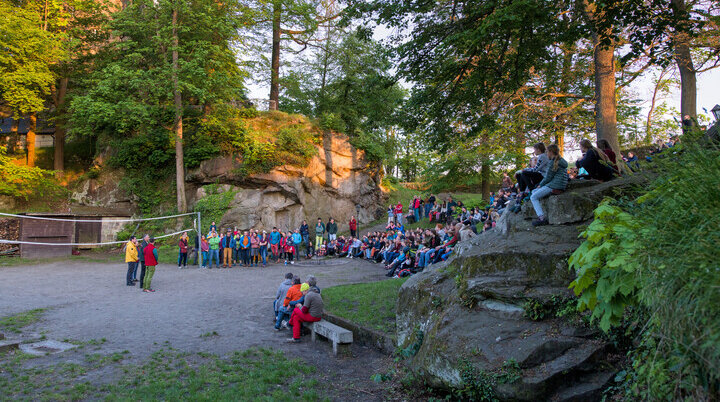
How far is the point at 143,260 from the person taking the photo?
47.9 feet

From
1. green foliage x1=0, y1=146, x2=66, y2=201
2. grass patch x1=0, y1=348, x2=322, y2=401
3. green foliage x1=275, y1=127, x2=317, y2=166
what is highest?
green foliage x1=275, y1=127, x2=317, y2=166

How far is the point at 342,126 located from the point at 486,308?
→ 2611 centimetres

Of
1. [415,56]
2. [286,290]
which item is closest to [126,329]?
[286,290]

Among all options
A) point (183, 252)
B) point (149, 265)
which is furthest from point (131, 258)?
point (183, 252)

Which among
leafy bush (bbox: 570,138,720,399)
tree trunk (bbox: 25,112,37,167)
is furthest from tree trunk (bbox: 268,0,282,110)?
leafy bush (bbox: 570,138,720,399)

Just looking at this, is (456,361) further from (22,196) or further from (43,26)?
(43,26)

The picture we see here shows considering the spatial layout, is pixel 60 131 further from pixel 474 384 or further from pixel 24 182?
pixel 474 384

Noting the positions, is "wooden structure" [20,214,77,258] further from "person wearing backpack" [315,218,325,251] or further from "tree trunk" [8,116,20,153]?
"person wearing backpack" [315,218,325,251]

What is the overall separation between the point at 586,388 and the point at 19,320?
1117 cm

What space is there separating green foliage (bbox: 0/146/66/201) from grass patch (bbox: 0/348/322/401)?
2230 cm

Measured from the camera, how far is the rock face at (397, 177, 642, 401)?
4.93 meters

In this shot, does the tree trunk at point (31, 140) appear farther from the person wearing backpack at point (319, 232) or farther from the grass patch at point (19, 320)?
the grass patch at point (19, 320)

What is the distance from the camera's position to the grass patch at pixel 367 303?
9.52 meters

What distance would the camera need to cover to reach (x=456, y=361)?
18.3ft
